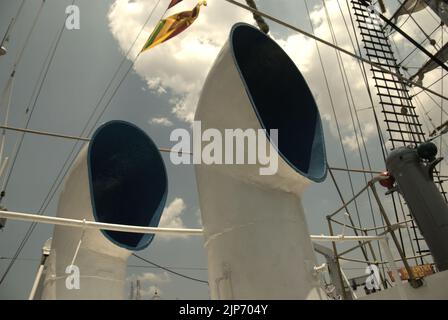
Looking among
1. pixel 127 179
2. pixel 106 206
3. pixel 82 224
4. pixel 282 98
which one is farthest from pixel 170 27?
pixel 82 224

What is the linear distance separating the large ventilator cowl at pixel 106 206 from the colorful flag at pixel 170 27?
2580mm

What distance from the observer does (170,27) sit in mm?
6918

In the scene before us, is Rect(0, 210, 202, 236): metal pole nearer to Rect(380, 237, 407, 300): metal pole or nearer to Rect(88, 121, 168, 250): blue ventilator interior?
Rect(88, 121, 168, 250): blue ventilator interior

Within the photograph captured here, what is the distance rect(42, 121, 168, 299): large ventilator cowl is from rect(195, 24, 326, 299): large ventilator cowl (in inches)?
71.7

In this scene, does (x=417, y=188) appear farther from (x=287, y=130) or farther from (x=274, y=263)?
(x=274, y=263)

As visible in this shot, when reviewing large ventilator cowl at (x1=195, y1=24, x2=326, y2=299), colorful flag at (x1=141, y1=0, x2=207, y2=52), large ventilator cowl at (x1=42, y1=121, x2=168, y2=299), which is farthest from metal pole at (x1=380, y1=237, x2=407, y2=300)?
colorful flag at (x1=141, y1=0, x2=207, y2=52)

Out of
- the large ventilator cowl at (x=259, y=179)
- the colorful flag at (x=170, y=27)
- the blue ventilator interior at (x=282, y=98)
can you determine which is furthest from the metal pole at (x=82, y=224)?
the colorful flag at (x=170, y=27)

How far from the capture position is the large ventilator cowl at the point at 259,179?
9.43ft

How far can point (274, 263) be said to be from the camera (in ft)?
9.36

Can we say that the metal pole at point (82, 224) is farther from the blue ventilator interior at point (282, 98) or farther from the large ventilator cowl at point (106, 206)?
the blue ventilator interior at point (282, 98)

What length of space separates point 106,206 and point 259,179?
2774 millimetres

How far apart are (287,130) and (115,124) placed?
2.62 meters

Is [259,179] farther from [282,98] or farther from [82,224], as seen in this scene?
[82,224]
